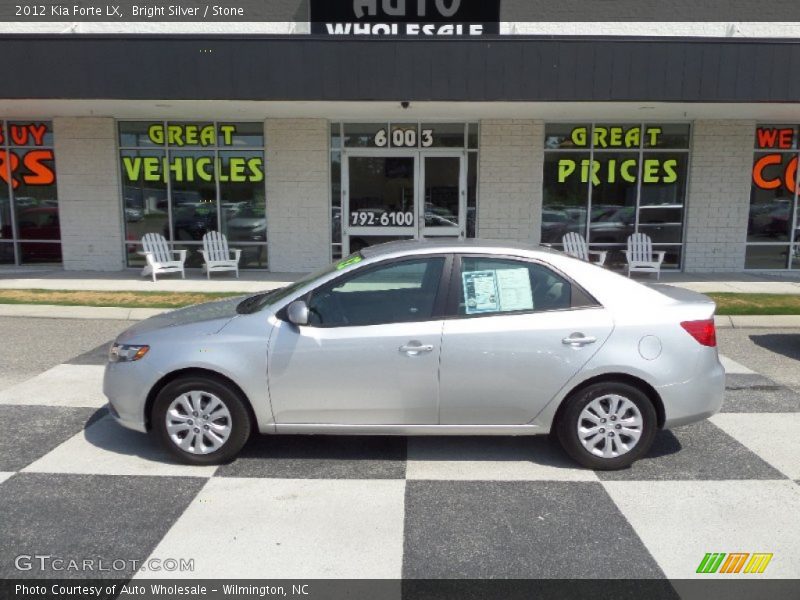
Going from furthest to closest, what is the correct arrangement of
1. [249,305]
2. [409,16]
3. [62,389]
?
1. [409,16]
2. [62,389]
3. [249,305]

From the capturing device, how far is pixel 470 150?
13539 millimetres

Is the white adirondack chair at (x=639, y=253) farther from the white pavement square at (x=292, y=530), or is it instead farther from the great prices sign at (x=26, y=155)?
the great prices sign at (x=26, y=155)

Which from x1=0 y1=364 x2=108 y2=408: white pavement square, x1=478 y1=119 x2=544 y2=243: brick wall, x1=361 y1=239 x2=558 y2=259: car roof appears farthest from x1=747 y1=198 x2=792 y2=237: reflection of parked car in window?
x1=0 y1=364 x2=108 y2=408: white pavement square

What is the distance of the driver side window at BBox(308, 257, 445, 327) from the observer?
4.40m

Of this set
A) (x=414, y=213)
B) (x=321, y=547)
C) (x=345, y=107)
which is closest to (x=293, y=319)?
(x=321, y=547)

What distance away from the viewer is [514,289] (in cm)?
446

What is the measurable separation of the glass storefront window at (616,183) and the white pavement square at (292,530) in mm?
10760

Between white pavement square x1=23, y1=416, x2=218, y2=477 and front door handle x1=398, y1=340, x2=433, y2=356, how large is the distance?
159 cm

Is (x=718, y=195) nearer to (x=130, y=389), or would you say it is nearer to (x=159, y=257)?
(x=159, y=257)

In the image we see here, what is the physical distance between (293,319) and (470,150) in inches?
398

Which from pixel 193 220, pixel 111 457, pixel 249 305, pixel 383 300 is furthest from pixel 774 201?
pixel 111 457

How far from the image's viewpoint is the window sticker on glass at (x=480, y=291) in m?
4.41

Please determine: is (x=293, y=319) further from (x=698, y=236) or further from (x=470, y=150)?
(x=698, y=236)

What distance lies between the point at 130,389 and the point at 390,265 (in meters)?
2.01
